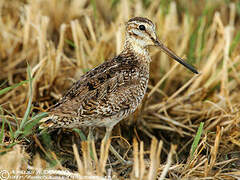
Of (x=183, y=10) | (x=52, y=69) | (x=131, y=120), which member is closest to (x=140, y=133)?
(x=131, y=120)

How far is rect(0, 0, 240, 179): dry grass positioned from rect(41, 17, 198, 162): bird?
0.23 m

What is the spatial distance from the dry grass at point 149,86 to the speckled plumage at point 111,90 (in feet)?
0.79

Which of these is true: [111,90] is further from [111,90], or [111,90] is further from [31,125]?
[31,125]

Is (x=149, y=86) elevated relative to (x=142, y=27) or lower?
lower

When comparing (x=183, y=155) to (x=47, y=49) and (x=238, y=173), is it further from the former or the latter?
(x=47, y=49)

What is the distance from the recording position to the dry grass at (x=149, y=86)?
10.5ft

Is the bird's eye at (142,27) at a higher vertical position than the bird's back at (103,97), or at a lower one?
higher

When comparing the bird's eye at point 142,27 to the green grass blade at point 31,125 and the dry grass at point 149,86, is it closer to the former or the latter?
the dry grass at point 149,86

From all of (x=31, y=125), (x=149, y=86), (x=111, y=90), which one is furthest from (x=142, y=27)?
(x=31, y=125)

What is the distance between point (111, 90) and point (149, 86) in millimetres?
1054

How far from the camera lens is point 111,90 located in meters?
3.08

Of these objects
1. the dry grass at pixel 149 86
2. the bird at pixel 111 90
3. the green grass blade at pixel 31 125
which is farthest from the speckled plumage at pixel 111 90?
the dry grass at pixel 149 86

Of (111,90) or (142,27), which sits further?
(142,27)

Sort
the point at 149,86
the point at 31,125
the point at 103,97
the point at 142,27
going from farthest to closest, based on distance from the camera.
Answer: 1. the point at 149,86
2. the point at 142,27
3. the point at 103,97
4. the point at 31,125
